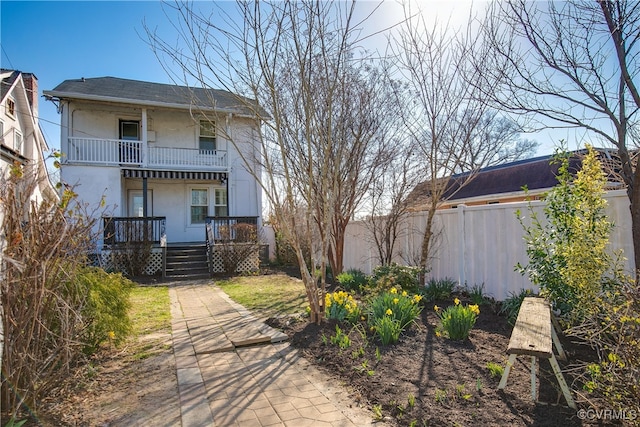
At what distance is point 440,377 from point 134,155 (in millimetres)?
14524

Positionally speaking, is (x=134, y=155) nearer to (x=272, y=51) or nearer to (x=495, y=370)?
(x=272, y=51)

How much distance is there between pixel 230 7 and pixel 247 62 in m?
0.77

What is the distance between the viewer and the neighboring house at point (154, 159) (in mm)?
13898

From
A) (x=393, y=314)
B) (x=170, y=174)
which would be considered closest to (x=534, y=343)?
(x=393, y=314)

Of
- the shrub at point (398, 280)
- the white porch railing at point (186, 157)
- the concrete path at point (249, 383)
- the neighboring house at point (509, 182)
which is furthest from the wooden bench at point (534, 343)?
the white porch railing at point (186, 157)

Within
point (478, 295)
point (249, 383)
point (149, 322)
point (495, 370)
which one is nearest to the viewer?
point (495, 370)

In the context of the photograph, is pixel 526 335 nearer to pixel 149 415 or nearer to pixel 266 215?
pixel 149 415

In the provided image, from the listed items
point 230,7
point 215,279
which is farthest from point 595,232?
point 215,279

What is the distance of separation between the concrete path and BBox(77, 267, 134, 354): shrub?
76 cm

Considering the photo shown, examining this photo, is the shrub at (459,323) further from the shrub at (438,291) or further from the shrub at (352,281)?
the shrub at (352,281)

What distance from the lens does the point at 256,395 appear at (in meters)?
3.29

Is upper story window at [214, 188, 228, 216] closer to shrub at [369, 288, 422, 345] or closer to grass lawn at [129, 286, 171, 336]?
grass lawn at [129, 286, 171, 336]

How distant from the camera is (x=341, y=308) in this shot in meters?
5.32

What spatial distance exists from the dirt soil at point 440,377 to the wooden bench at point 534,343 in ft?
0.48
